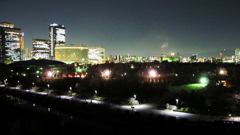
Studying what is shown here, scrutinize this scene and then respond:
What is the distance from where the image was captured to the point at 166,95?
56.2 metres

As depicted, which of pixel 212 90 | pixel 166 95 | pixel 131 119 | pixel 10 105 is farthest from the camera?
pixel 212 90

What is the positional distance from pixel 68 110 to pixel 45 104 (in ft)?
30.0

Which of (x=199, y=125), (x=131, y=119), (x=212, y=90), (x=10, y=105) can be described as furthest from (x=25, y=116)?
(x=212, y=90)

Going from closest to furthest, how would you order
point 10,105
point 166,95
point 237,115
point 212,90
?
1. point 237,115
2. point 10,105
3. point 166,95
4. point 212,90

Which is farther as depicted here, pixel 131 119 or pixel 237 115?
pixel 237 115

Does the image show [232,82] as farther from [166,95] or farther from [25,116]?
[25,116]

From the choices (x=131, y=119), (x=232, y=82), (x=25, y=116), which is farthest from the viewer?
(x=232, y=82)

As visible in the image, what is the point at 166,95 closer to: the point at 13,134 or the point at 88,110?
the point at 88,110

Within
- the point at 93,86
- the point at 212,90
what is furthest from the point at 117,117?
the point at 93,86

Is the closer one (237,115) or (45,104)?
(237,115)

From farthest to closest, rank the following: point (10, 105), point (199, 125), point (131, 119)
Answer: point (10, 105) < point (131, 119) < point (199, 125)

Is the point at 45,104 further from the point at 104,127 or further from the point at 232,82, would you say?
the point at 232,82

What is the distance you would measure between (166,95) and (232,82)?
22.0 metres

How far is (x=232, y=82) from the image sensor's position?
7256cm
